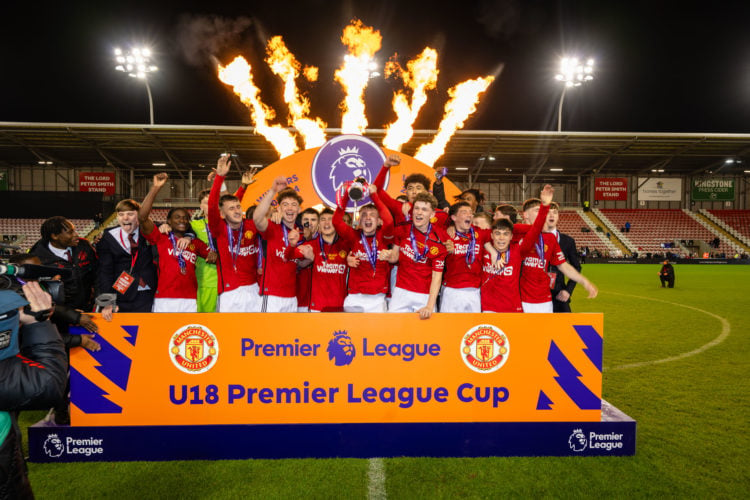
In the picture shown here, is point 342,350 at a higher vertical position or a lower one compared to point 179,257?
lower

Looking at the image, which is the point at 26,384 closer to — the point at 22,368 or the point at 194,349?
the point at 22,368

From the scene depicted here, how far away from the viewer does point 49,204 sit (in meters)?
29.2

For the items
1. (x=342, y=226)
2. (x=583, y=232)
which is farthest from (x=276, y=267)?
(x=583, y=232)

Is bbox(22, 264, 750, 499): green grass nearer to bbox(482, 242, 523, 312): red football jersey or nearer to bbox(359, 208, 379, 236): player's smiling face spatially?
bbox(482, 242, 523, 312): red football jersey

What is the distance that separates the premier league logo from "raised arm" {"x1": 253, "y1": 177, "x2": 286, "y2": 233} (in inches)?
84.4

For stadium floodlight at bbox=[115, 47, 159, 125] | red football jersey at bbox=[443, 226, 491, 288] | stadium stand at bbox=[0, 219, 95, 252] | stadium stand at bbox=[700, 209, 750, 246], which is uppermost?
stadium floodlight at bbox=[115, 47, 159, 125]

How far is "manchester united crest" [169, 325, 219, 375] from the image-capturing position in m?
3.41

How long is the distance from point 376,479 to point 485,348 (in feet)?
4.31

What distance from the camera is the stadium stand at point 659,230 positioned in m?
34.9

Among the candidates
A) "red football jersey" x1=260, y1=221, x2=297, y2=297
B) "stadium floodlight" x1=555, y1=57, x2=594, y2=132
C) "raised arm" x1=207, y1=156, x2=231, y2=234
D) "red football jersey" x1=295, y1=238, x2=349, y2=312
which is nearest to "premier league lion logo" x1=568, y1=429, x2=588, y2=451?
"red football jersey" x1=295, y1=238, x2=349, y2=312

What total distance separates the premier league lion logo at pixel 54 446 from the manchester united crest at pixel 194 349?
3.64ft

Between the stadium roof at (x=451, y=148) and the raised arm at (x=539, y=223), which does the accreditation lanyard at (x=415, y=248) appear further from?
the stadium roof at (x=451, y=148)

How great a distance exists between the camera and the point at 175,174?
38.2 metres

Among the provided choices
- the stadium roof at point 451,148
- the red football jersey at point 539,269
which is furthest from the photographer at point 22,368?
the stadium roof at point 451,148
